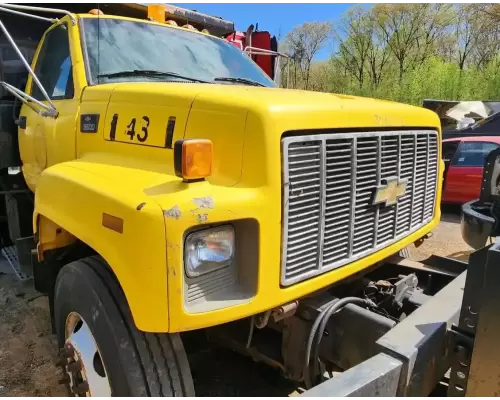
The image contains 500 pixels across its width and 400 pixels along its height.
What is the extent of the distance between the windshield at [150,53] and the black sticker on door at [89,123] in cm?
29

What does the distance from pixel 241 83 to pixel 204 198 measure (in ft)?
6.11

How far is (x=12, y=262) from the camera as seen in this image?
4.50 meters

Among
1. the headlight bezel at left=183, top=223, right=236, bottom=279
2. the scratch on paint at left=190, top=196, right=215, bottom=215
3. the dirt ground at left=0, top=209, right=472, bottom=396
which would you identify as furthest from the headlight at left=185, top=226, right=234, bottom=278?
the dirt ground at left=0, top=209, right=472, bottom=396

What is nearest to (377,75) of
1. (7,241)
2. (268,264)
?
(7,241)

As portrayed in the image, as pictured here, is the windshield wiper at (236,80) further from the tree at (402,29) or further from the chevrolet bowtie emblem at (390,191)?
the tree at (402,29)

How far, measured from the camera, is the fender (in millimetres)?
1922

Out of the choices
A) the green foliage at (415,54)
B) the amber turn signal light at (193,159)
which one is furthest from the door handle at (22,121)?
the green foliage at (415,54)

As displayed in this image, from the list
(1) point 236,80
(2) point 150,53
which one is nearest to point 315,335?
(1) point 236,80

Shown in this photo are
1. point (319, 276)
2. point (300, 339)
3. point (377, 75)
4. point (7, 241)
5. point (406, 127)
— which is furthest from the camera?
point (377, 75)

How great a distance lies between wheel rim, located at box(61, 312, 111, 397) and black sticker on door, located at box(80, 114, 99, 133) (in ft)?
3.77

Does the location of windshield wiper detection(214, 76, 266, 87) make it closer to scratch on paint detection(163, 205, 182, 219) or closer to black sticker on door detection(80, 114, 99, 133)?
black sticker on door detection(80, 114, 99, 133)

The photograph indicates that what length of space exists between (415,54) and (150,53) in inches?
1214

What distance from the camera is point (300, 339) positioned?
8.43ft

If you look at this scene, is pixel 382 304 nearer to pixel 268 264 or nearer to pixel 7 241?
pixel 268 264
